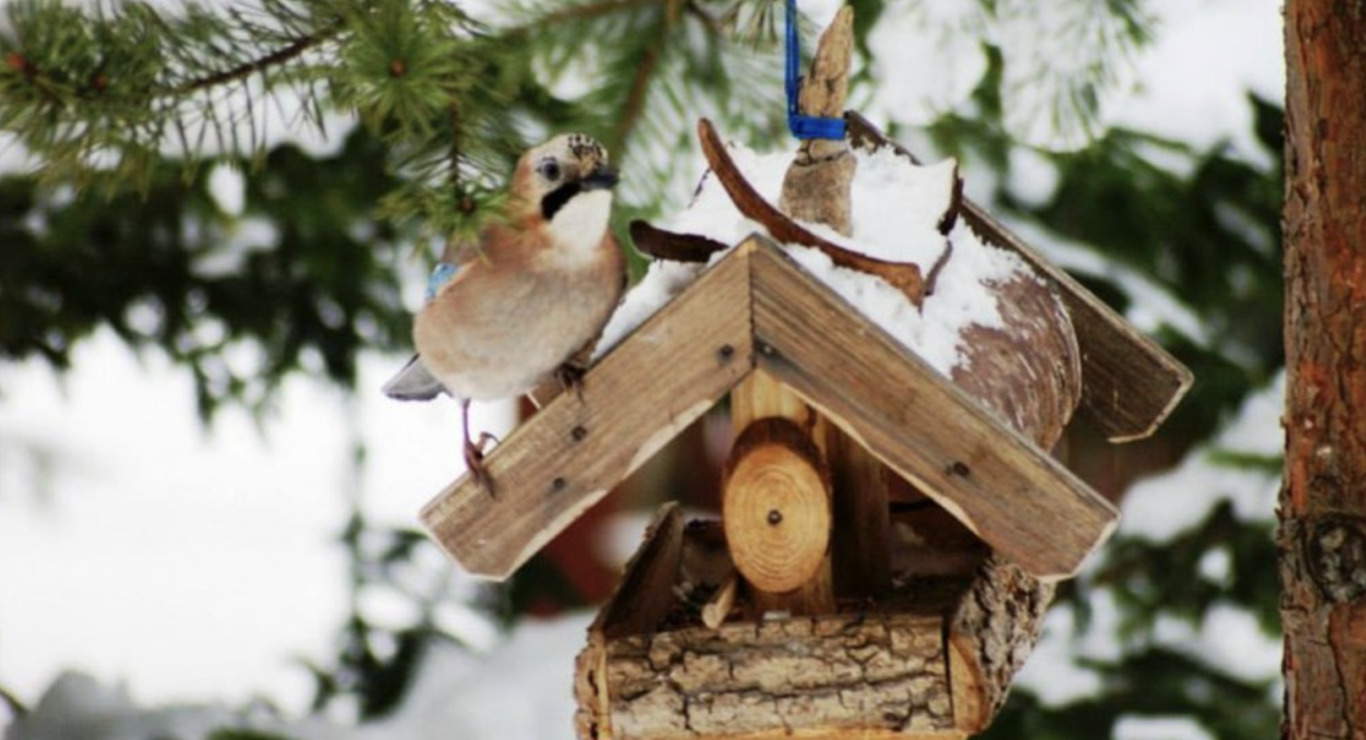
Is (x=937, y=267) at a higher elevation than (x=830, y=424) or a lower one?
higher

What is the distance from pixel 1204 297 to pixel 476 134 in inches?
92.5

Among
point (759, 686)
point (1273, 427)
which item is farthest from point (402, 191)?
point (1273, 427)

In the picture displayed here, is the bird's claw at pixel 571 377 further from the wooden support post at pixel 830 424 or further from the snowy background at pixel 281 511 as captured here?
the snowy background at pixel 281 511

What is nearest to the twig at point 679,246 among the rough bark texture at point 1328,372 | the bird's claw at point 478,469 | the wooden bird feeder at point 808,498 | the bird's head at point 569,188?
the wooden bird feeder at point 808,498

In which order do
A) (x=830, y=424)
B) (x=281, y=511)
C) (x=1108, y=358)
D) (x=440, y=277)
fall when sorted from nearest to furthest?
(x=440, y=277), (x=830, y=424), (x=1108, y=358), (x=281, y=511)

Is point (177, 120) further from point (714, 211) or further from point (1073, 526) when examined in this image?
point (1073, 526)

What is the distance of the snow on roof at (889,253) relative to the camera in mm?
1854

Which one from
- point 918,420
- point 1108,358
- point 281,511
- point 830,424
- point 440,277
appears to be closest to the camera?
point 918,420

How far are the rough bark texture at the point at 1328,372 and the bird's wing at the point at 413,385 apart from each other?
32.7 inches

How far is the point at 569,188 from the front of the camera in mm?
1845

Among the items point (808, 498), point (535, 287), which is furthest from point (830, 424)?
point (535, 287)

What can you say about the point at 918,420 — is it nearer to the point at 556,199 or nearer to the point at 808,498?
the point at 808,498

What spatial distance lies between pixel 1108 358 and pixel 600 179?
2.79 ft

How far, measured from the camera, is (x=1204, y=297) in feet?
12.5
